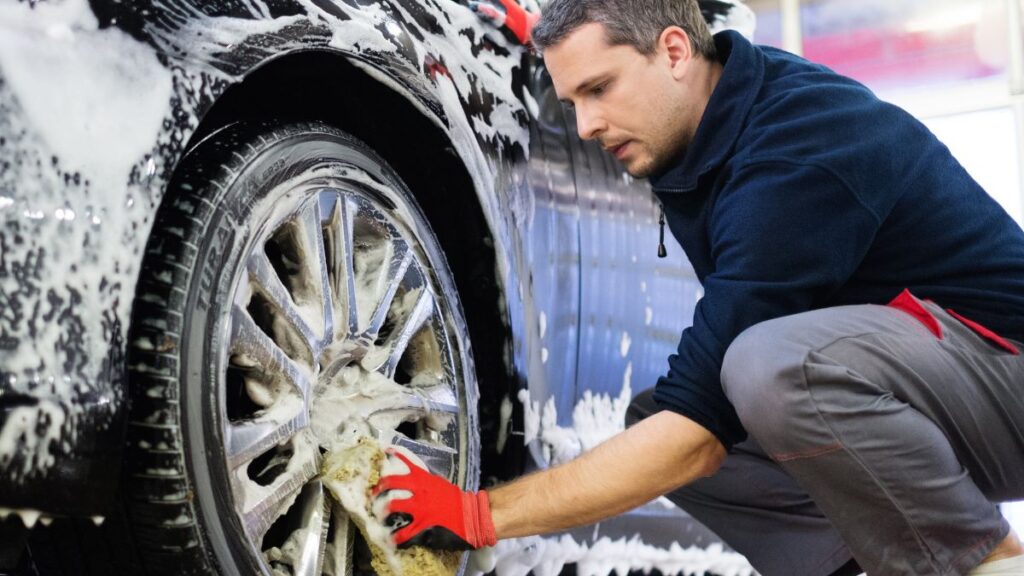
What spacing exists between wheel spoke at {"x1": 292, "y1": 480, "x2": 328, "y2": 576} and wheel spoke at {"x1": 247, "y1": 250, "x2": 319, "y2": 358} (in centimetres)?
17

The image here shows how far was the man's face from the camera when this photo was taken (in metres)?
1.61

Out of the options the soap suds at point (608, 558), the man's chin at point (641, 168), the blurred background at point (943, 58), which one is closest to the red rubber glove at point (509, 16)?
the man's chin at point (641, 168)

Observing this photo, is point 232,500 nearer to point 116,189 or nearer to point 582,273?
point 116,189

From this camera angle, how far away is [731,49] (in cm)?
168

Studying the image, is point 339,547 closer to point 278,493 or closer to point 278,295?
point 278,493

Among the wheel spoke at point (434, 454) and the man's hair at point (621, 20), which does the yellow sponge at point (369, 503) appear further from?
the man's hair at point (621, 20)

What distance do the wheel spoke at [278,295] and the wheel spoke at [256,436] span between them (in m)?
0.08

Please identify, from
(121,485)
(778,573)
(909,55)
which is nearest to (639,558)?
(778,573)

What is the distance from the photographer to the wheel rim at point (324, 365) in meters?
1.15

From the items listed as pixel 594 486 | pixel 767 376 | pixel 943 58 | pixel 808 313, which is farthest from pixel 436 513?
pixel 943 58

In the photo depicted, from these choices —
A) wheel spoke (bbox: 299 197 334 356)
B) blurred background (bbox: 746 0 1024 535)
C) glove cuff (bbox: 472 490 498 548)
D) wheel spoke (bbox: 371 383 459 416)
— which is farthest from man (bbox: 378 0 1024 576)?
blurred background (bbox: 746 0 1024 535)

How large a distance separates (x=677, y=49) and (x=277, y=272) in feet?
2.42

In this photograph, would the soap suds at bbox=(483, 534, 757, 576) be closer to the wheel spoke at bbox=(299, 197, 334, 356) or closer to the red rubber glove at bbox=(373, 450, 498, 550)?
the red rubber glove at bbox=(373, 450, 498, 550)

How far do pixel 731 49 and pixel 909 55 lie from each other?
4.06 meters
